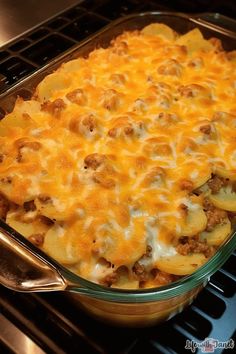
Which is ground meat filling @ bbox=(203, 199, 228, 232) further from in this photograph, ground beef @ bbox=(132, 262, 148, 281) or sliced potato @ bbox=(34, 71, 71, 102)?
sliced potato @ bbox=(34, 71, 71, 102)

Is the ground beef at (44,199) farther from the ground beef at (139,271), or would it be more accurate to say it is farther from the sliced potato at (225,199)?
the sliced potato at (225,199)

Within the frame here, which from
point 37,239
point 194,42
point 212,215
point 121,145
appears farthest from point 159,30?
point 37,239

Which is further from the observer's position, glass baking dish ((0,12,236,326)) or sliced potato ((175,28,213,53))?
sliced potato ((175,28,213,53))

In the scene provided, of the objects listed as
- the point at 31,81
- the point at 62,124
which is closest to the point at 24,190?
the point at 62,124

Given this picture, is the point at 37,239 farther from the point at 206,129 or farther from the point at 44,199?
the point at 206,129

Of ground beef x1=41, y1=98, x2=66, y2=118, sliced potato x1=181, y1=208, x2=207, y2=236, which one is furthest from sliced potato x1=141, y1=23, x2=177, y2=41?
sliced potato x1=181, y1=208, x2=207, y2=236

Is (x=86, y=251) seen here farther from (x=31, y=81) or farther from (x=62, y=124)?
(x=31, y=81)
